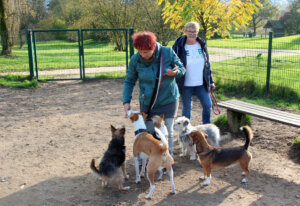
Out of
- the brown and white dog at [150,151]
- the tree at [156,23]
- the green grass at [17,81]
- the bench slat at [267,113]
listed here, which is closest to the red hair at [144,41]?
the brown and white dog at [150,151]

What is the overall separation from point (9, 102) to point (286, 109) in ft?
24.5

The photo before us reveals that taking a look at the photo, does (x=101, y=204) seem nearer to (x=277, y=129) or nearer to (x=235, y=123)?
(x=235, y=123)

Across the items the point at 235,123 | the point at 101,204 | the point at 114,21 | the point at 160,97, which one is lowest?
the point at 101,204

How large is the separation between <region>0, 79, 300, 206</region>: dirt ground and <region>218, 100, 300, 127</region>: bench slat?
0.57 m

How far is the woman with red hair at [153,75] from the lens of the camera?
373 centimetres

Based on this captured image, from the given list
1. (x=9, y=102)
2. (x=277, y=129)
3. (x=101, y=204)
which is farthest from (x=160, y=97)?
(x=9, y=102)

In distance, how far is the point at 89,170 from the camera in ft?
15.1

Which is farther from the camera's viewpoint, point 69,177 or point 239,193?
point 69,177

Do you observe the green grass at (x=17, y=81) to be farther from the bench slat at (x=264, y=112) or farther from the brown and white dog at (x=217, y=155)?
the brown and white dog at (x=217, y=155)

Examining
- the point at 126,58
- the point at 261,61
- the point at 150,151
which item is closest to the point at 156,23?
the point at 126,58

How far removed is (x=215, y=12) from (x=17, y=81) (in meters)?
7.65

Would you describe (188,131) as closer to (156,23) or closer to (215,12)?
(215,12)

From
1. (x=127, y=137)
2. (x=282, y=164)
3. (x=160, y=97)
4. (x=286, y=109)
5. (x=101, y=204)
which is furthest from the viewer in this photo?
(x=286, y=109)

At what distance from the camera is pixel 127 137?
19.4 feet
